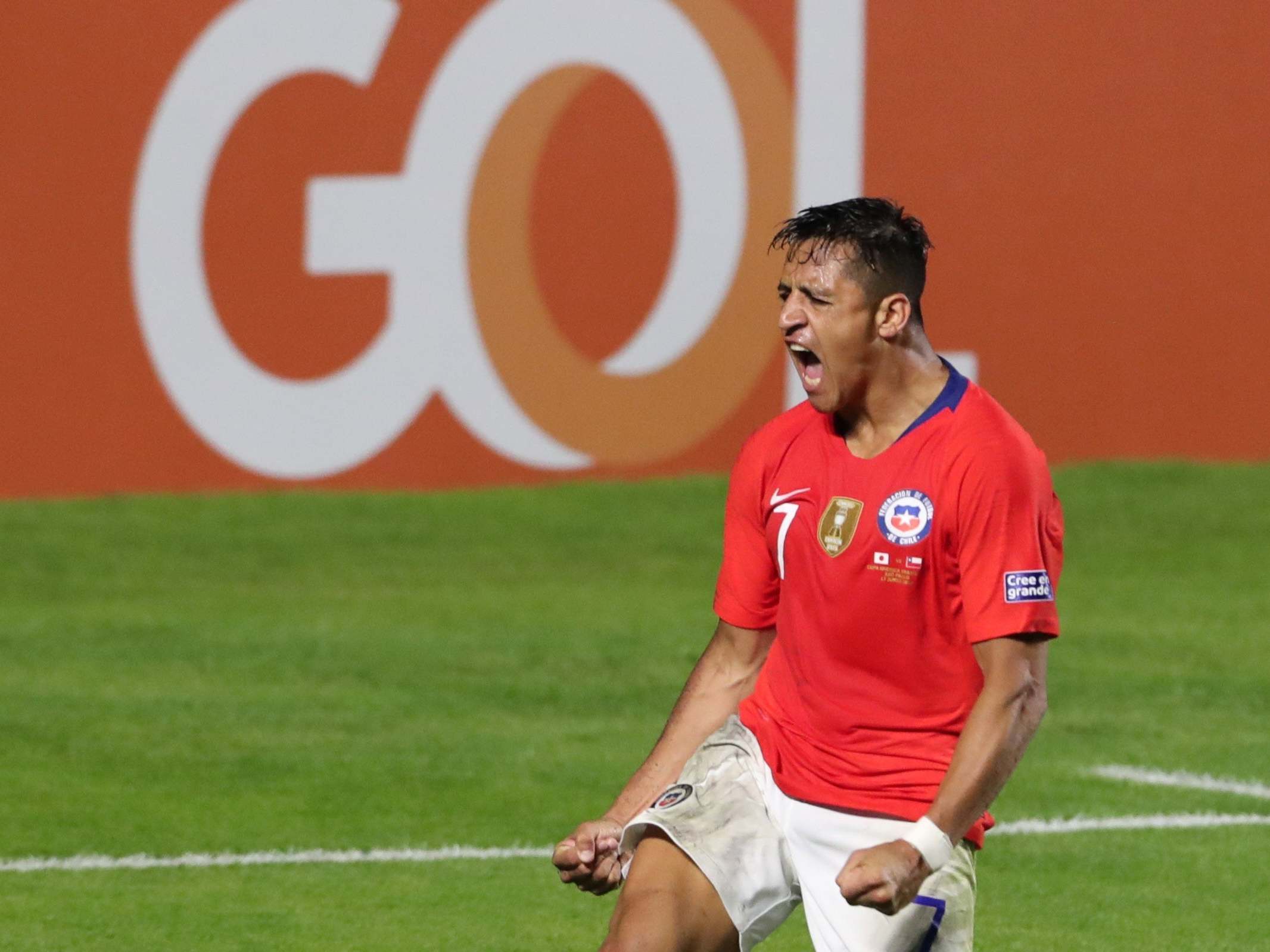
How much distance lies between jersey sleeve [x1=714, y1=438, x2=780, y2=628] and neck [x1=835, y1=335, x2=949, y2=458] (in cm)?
26

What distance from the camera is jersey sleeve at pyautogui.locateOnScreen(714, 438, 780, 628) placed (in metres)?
4.85

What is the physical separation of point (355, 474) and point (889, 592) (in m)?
10.2

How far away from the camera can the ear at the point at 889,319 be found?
15.0 feet

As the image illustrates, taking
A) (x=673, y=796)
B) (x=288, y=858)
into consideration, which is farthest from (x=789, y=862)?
(x=288, y=858)

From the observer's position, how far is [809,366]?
183 inches

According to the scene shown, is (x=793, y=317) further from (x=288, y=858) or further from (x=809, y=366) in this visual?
(x=288, y=858)

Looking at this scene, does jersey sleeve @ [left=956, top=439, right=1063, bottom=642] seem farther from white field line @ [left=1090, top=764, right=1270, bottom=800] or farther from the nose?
white field line @ [left=1090, top=764, right=1270, bottom=800]

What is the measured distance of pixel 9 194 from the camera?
13.9 metres

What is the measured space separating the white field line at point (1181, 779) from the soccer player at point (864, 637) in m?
4.13

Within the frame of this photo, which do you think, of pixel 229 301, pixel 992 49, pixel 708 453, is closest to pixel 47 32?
pixel 229 301

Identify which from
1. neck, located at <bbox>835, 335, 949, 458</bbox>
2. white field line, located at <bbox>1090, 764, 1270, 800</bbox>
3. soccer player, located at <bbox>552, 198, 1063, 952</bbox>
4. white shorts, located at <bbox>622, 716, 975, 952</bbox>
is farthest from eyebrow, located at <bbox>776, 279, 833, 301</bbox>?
white field line, located at <bbox>1090, 764, 1270, 800</bbox>

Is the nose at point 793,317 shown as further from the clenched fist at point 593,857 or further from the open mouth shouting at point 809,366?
the clenched fist at point 593,857

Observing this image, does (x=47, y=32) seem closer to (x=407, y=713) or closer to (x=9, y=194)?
(x=9, y=194)

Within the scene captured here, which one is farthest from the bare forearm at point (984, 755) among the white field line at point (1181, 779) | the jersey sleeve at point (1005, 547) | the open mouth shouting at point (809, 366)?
the white field line at point (1181, 779)
